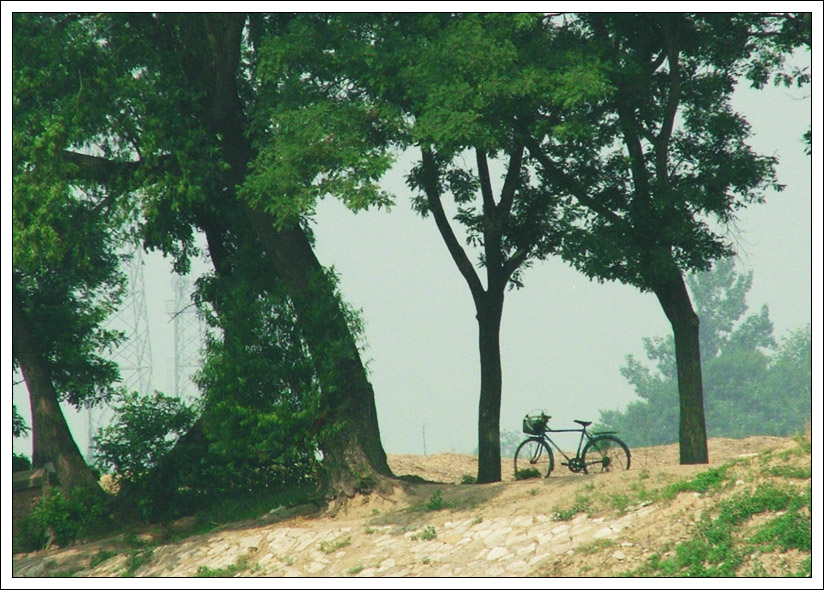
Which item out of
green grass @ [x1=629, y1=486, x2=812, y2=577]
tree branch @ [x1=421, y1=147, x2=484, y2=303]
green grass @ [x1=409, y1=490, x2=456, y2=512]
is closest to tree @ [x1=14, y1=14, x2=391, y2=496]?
green grass @ [x1=409, y1=490, x2=456, y2=512]

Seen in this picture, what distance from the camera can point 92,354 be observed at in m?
21.5

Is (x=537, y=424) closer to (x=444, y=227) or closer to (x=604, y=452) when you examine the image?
(x=604, y=452)

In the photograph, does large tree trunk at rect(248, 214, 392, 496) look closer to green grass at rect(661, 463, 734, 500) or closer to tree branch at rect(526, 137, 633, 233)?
tree branch at rect(526, 137, 633, 233)

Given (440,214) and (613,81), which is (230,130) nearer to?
(440,214)

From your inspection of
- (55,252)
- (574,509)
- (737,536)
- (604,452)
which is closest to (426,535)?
(574,509)

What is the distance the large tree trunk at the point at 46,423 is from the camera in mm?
18688

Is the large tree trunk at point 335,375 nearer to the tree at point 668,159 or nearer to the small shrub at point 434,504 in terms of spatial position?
the small shrub at point 434,504

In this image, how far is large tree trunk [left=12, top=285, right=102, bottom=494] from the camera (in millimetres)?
18688

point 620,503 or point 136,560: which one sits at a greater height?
point 620,503

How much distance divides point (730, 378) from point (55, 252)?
57.7 meters

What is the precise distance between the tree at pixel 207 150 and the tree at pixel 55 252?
0.13 m

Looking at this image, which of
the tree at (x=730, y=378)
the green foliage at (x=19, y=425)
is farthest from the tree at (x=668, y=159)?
the tree at (x=730, y=378)

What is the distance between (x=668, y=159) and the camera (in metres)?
18.3

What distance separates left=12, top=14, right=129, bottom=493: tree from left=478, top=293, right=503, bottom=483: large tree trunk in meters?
6.86
